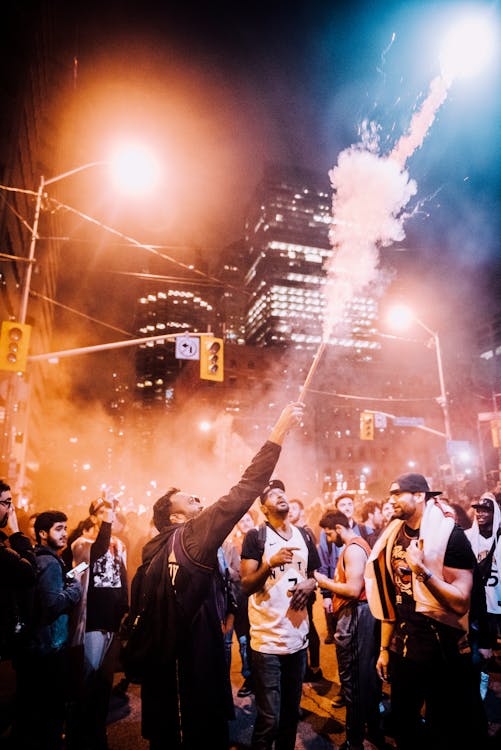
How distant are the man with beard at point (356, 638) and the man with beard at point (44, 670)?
2.75 m

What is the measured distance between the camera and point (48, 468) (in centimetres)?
3431

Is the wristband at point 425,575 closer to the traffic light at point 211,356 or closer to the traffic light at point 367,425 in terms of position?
the traffic light at point 211,356

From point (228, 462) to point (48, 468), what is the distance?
49.1 metres

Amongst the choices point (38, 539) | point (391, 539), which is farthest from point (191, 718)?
point (38, 539)

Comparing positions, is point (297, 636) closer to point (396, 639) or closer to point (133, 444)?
point (396, 639)

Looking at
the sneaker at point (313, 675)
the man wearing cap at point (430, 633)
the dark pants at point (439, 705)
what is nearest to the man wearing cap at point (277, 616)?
the man wearing cap at point (430, 633)

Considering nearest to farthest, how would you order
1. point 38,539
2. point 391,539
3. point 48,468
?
point 391,539 < point 38,539 < point 48,468

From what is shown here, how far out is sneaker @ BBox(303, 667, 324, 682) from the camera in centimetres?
633

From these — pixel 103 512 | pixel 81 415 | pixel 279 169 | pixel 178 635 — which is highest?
pixel 279 169

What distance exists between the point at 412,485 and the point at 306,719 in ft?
11.2

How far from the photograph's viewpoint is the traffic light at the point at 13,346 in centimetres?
1094

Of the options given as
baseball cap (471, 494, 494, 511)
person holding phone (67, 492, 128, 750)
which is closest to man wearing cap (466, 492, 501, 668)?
baseball cap (471, 494, 494, 511)

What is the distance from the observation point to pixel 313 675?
21.0 feet

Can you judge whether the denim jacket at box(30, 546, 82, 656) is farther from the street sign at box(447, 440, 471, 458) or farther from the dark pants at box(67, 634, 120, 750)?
the street sign at box(447, 440, 471, 458)
